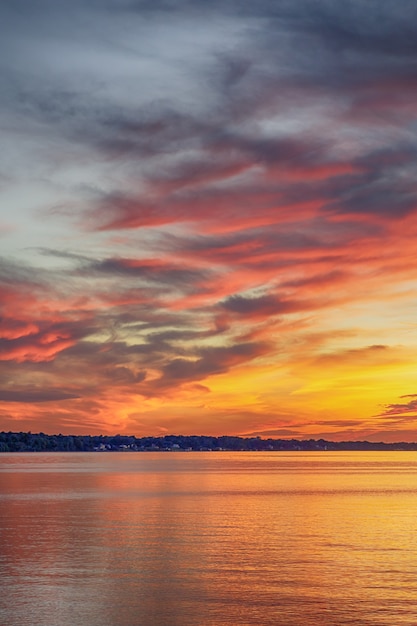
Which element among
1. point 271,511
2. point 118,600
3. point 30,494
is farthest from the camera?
point 30,494

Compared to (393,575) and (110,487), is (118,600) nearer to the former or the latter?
(393,575)

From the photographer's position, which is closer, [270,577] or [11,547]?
[270,577]

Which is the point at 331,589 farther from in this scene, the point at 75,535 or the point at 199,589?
the point at 75,535

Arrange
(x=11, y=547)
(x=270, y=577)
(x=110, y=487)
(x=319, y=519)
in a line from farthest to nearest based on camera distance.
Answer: (x=110, y=487)
(x=319, y=519)
(x=11, y=547)
(x=270, y=577)

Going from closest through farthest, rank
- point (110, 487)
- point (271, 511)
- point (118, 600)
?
1. point (118, 600)
2. point (271, 511)
3. point (110, 487)

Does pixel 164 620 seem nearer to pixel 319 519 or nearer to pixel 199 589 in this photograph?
pixel 199 589

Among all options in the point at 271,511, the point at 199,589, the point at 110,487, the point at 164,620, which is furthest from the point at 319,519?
the point at 110,487

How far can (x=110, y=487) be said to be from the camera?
153000 mm

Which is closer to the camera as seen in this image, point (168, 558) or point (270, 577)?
point (270, 577)

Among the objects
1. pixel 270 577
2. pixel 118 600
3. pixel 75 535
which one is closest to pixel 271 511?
pixel 75 535

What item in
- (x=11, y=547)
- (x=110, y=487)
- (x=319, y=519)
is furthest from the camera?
(x=110, y=487)

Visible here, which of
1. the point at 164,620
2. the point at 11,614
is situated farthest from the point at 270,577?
the point at 11,614

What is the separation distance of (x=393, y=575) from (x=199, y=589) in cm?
1300

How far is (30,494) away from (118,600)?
86.9m
